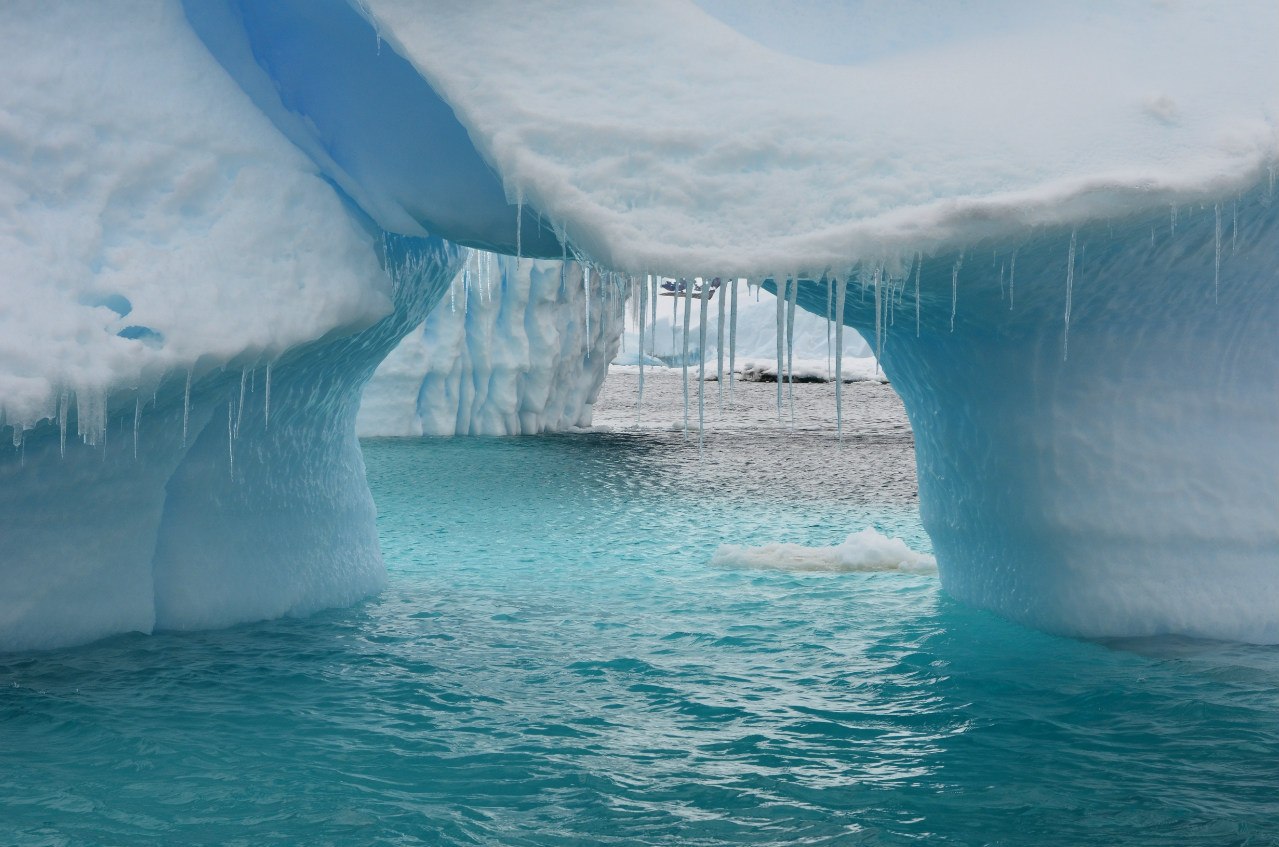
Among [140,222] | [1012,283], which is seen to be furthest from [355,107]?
[1012,283]

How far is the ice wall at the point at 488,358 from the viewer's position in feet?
54.9

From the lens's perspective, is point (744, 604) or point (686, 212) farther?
point (744, 604)

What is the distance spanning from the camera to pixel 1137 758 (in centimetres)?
404

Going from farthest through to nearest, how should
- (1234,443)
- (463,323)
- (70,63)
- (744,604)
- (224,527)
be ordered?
1. (463,323)
2. (744,604)
3. (224,527)
4. (1234,443)
5. (70,63)

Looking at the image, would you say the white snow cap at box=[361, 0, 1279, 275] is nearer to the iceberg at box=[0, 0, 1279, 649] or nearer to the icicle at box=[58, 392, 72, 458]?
the iceberg at box=[0, 0, 1279, 649]

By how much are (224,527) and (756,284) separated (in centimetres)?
309

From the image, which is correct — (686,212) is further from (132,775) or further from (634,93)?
(132,775)

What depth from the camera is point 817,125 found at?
3.93 meters

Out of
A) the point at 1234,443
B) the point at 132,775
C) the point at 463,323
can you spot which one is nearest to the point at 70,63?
the point at 132,775

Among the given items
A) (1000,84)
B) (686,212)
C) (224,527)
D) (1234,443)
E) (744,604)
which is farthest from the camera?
(744,604)

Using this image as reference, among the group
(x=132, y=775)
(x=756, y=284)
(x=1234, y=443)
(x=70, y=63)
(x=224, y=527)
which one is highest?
(x=70, y=63)

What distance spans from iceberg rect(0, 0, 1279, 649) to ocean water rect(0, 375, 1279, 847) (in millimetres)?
490

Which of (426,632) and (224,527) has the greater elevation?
(224,527)

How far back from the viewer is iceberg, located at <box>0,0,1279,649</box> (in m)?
3.87
